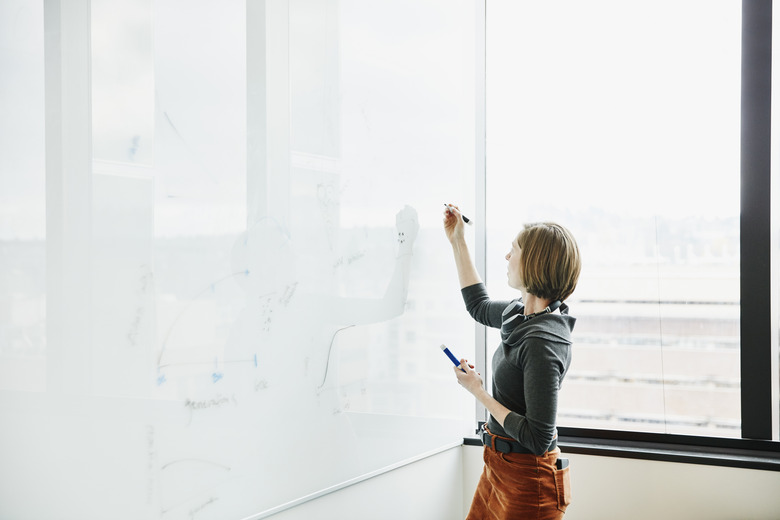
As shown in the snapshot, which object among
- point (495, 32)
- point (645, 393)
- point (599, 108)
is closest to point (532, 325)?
point (645, 393)

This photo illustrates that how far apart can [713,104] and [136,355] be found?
1.96m

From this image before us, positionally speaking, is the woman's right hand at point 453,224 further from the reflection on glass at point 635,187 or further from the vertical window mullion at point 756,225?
the vertical window mullion at point 756,225

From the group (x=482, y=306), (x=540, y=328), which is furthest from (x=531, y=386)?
(x=482, y=306)

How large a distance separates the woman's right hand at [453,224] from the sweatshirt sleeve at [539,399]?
0.58 metres

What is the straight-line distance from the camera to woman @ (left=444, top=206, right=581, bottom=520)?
4.78ft

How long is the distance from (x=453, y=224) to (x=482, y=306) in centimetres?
28

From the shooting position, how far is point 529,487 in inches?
60.2

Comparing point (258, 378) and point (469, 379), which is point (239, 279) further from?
point (469, 379)

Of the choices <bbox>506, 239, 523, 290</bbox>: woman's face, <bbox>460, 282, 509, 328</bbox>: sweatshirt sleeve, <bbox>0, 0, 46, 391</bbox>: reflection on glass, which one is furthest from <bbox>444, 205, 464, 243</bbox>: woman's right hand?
<bbox>0, 0, 46, 391</bbox>: reflection on glass

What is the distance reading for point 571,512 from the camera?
2.06 metres

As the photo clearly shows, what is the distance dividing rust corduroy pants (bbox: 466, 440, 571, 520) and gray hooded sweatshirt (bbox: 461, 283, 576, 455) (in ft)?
0.18

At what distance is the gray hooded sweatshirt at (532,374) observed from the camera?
4.73ft

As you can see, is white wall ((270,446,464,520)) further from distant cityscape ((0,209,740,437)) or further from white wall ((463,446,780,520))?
white wall ((463,446,780,520))

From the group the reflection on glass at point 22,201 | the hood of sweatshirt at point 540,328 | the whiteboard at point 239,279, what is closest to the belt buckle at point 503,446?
the hood of sweatshirt at point 540,328
